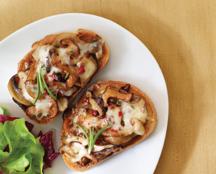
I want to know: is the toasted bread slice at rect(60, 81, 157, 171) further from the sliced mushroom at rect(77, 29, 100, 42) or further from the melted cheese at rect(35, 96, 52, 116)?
the sliced mushroom at rect(77, 29, 100, 42)

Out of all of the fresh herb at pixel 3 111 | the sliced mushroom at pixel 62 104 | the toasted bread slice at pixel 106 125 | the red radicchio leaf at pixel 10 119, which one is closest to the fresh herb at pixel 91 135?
the toasted bread slice at pixel 106 125

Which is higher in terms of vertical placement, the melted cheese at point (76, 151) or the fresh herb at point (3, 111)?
the fresh herb at point (3, 111)

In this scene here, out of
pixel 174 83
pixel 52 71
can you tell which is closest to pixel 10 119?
pixel 52 71

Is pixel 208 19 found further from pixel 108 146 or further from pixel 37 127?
pixel 37 127

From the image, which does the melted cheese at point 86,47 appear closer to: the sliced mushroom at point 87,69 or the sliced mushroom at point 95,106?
the sliced mushroom at point 87,69

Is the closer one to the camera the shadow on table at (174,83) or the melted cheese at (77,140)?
the melted cheese at (77,140)

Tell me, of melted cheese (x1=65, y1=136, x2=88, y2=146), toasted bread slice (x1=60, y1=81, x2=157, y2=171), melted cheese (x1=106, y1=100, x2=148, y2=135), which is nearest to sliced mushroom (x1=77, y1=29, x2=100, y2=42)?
toasted bread slice (x1=60, y1=81, x2=157, y2=171)
